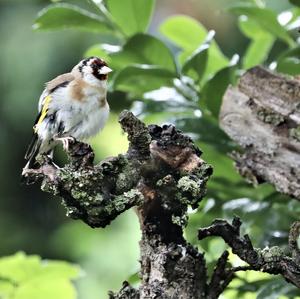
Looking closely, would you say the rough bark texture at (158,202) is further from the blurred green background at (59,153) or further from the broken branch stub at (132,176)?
the blurred green background at (59,153)

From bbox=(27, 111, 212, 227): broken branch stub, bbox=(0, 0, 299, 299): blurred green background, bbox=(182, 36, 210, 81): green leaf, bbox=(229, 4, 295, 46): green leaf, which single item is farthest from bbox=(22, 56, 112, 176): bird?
bbox=(0, 0, 299, 299): blurred green background

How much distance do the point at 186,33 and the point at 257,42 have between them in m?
0.18

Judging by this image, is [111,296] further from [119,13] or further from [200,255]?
[119,13]

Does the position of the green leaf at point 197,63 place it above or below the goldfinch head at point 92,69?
above

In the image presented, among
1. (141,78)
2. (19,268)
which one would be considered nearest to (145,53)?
(141,78)

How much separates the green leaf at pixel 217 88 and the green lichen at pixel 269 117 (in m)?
0.10

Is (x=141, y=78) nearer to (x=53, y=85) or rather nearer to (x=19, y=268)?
(x=53, y=85)

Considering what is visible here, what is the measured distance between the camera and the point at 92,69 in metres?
2.04

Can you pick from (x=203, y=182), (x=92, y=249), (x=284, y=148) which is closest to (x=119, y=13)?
(x=284, y=148)

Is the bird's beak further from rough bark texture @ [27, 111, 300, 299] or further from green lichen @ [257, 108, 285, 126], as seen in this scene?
rough bark texture @ [27, 111, 300, 299]

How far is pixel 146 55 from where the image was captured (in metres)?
1.76

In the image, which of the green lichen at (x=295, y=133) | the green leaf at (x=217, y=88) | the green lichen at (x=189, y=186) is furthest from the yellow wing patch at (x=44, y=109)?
the green lichen at (x=189, y=186)

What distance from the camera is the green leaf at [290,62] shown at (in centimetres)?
169

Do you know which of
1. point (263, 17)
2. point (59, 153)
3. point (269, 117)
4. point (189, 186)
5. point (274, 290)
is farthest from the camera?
point (59, 153)
